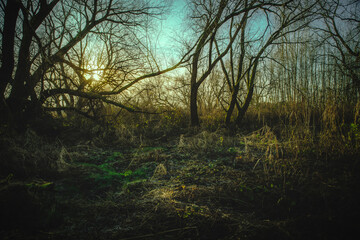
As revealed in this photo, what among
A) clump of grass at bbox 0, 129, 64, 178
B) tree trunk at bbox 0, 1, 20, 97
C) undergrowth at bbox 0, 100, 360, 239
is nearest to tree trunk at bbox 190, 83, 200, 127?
undergrowth at bbox 0, 100, 360, 239

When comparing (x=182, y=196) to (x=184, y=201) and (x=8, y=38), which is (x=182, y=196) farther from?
(x=8, y=38)

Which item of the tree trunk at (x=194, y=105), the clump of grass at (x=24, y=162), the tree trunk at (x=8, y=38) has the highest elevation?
the tree trunk at (x=8, y=38)

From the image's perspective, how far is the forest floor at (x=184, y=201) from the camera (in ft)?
4.88

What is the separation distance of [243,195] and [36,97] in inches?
189

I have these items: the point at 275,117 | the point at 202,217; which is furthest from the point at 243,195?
the point at 275,117

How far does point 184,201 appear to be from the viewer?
78.6 inches

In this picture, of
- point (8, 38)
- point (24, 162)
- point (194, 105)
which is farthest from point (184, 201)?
point (194, 105)

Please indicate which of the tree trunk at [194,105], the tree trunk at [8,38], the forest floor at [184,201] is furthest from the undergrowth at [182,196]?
the tree trunk at [194,105]

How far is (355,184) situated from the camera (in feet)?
6.44

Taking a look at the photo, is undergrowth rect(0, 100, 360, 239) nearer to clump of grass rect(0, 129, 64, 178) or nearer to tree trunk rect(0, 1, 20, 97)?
clump of grass rect(0, 129, 64, 178)

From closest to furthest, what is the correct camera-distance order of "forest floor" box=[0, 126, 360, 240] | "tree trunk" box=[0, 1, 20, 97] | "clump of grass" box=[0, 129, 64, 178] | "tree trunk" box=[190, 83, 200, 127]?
"forest floor" box=[0, 126, 360, 240] → "clump of grass" box=[0, 129, 64, 178] → "tree trunk" box=[0, 1, 20, 97] → "tree trunk" box=[190, 83, 200, 127]

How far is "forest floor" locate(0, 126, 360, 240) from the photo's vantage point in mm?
1487

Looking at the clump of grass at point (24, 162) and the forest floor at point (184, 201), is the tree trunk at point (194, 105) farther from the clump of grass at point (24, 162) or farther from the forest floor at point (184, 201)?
the clump of grass at point (24, 162)

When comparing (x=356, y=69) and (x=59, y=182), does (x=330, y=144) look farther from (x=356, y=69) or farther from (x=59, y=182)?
(x=356, y=69)
